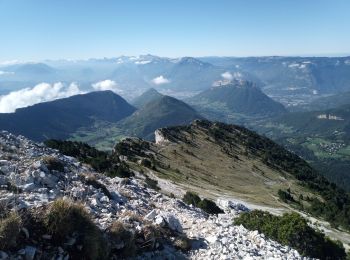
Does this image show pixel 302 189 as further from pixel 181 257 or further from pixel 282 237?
pixel 181 257

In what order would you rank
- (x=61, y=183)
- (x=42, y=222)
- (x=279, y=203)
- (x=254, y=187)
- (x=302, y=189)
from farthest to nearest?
(x=302, y=189) < (x=254, y=187) < (x=279, y=203) < (x=61, y=183) < (x=42, y=222)

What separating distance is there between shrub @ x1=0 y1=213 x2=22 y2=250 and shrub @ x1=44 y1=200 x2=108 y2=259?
1.38 m

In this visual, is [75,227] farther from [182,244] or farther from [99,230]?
[182,244]

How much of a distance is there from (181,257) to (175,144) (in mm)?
158641

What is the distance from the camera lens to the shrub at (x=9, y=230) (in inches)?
598

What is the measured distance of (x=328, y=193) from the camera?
15975 centimetres

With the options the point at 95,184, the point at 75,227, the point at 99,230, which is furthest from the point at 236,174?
the point at 75,227

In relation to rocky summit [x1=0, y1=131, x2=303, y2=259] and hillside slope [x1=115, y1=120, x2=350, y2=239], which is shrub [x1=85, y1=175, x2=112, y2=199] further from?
hillside slope [x1=115, y1=120, x2=350, y2=239]

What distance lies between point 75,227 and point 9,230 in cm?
292

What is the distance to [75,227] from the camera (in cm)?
1758

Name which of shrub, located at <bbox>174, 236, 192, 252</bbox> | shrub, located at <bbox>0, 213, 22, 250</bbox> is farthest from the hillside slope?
shrub, located at <bbox>0, 213, 22, 250</bbox>

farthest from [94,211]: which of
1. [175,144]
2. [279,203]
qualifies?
[175,144]

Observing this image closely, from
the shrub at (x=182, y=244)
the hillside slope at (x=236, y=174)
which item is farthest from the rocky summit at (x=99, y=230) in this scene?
the hillside slope at (x=236, y=174)

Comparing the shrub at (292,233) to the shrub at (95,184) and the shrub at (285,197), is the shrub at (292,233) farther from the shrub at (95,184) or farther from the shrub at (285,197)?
the shrub at (285,197)
